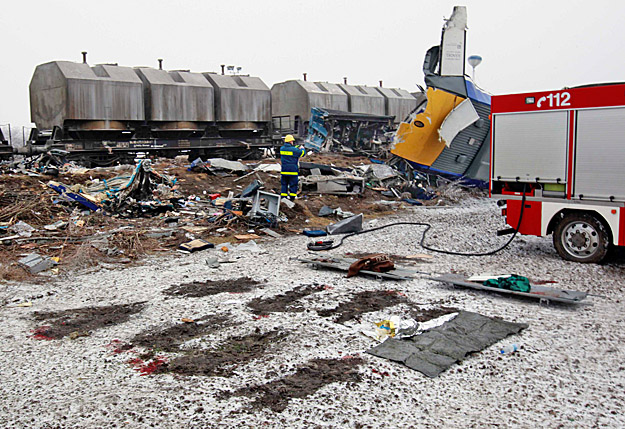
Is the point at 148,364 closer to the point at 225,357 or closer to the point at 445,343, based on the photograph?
the point at 225,357

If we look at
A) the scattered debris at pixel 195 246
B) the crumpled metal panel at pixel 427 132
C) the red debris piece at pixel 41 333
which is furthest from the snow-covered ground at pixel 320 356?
the crumpled metal panel at pixel 427 132

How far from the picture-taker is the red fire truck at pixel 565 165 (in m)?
7.20

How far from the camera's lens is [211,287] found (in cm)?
661

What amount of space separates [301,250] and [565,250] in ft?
14.0

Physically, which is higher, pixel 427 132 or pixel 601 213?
pixel 427 132

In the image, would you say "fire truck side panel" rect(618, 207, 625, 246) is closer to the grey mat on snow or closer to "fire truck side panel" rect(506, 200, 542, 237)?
"fire truck side panel" rect(506, 200, 542, 237)

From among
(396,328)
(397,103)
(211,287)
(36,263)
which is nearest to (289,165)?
(211,287)

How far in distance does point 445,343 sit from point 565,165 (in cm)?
455

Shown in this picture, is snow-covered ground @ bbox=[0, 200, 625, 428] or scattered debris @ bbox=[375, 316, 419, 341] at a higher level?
scattered debris @ bbox=[375, 316, 419, 341]

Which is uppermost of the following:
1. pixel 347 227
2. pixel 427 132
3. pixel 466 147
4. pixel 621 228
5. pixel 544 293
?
pixel 427 132

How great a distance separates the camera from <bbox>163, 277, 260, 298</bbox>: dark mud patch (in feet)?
20.8

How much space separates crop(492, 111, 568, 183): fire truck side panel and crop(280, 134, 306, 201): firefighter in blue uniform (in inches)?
202

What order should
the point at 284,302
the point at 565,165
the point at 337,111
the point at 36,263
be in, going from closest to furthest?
the point at 284,302, the point at 36,263, the point at 565,165, the point at 337,111

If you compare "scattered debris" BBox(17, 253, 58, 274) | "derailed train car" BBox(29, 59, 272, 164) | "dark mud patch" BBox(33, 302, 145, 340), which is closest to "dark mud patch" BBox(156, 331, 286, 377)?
"dark mud patch" BBox(33, 302, 145, 340)
